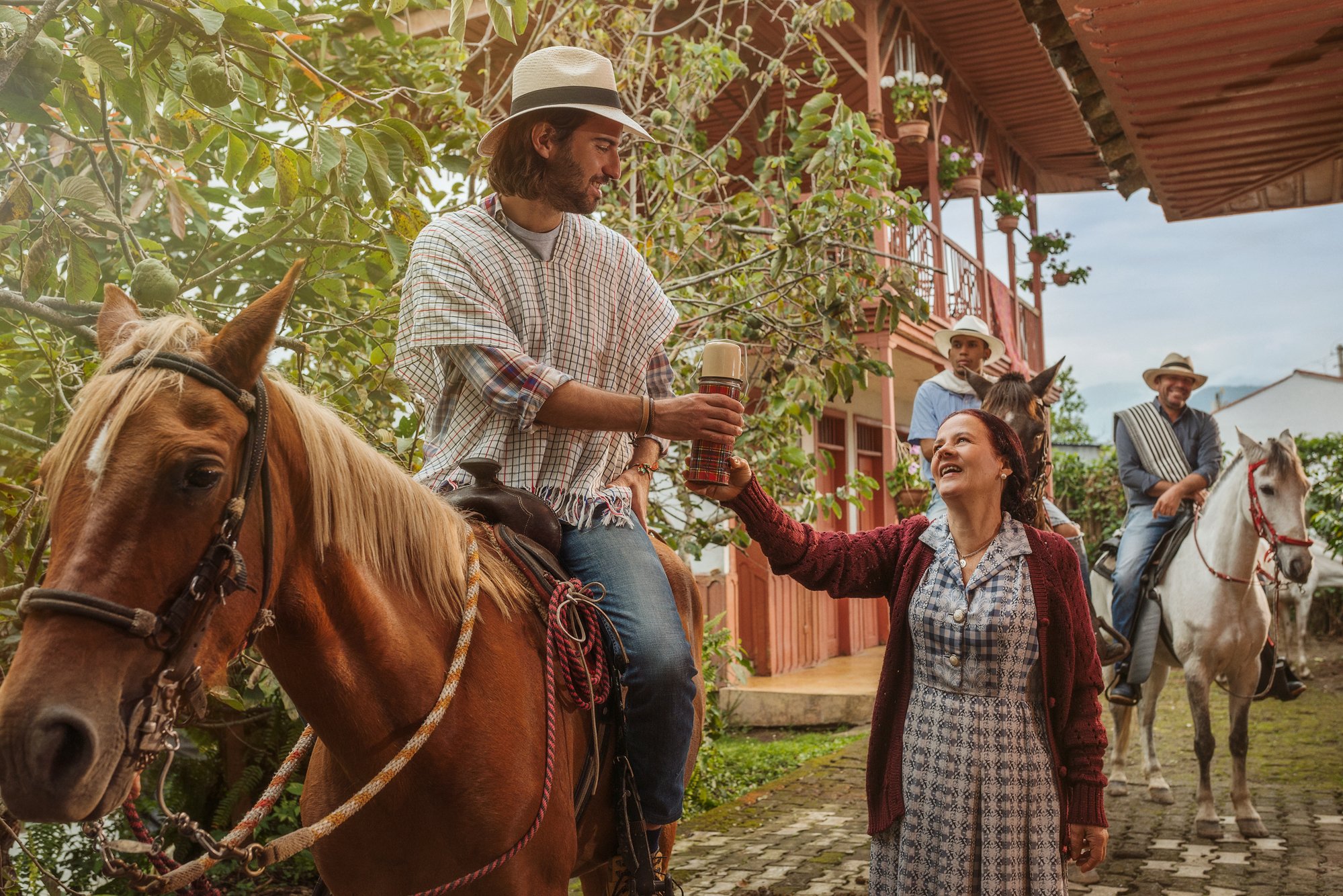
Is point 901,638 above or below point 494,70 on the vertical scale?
below

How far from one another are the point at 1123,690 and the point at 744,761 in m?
3.20

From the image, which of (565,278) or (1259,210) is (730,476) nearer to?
(565,278)

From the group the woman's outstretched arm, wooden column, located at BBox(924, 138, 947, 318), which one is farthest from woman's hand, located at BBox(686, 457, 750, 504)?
wooden column, located at BBox(924, 138, 947, 318)

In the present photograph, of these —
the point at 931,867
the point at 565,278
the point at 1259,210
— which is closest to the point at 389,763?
the point at 565,278

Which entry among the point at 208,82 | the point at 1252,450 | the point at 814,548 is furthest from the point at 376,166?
the point at 1252,450

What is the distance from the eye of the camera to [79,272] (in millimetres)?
2734

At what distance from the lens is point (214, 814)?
523 cm

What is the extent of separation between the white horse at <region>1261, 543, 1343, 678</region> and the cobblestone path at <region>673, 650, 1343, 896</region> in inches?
198

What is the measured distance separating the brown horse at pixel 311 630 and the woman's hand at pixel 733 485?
2.23ft

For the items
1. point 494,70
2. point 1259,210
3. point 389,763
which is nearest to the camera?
point 389,763

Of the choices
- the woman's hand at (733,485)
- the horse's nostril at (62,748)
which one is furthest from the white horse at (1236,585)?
the horse's nostril at (62,748)

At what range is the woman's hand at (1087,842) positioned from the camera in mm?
2840

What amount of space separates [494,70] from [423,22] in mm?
1786

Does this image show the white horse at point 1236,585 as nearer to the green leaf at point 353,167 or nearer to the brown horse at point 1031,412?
the brown horse at point 1031,412
